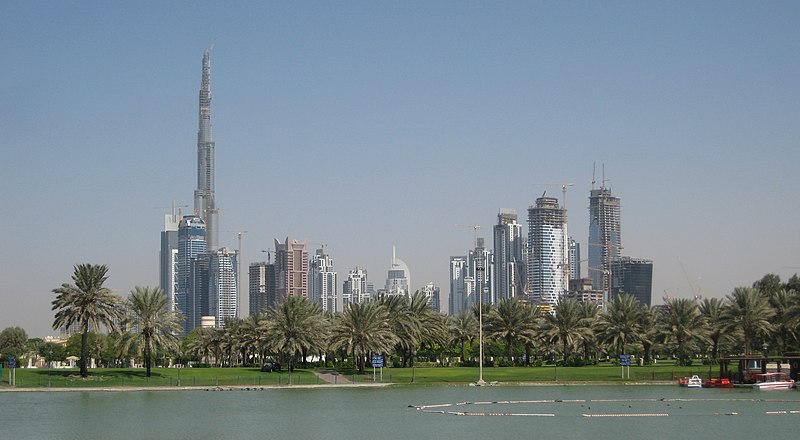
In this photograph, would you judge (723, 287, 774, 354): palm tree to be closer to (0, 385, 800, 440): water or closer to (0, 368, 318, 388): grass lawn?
(0, 385, 800, 440): water

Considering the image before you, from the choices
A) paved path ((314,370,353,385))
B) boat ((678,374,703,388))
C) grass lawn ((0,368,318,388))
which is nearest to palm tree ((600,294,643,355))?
boat ((678,374,703,388))

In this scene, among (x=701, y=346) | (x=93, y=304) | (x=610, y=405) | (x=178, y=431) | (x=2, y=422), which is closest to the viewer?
(x=178, y=431)

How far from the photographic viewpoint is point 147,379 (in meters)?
99.6

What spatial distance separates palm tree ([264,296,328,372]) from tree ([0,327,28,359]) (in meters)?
54.0

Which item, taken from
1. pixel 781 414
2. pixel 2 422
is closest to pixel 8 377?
pixel 2 422

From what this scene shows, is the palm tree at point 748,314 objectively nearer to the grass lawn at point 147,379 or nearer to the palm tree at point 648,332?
the palm tree at point 648,332

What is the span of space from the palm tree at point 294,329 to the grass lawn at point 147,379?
281 cm

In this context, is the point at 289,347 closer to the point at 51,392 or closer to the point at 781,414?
the point at 51,392

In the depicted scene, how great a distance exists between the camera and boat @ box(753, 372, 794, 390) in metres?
92.8

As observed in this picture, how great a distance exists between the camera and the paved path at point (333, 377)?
103 meters

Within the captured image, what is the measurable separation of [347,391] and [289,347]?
61.4ft

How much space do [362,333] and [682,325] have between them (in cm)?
3463

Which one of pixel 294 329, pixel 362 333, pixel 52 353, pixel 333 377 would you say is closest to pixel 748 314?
pixel 362 333

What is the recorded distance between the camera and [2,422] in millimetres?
65000
